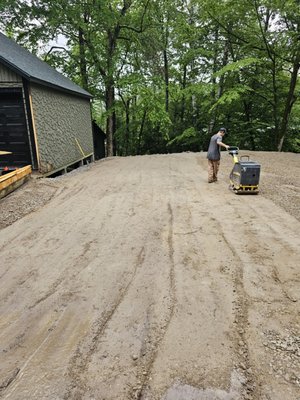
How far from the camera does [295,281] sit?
3648mm

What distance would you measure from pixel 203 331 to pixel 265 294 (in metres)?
1.03

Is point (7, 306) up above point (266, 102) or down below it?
below

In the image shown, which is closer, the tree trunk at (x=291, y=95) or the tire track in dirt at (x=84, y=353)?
the tire track in dirt at (x=84, y=353)

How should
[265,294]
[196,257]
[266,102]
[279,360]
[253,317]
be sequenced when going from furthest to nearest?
[266,102], [196,257], [265,294], [253,317], [279,360]

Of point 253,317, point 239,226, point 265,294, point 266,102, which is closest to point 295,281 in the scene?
point 265,294

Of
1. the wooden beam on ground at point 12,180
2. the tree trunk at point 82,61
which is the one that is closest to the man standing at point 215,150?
the wooden beam on ground at point 12,180

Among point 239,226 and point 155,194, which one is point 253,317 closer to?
point 239,226

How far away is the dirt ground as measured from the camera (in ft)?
7.66

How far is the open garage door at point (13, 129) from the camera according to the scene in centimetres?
1059

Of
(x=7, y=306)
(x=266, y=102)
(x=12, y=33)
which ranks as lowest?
(x=7, y=306)

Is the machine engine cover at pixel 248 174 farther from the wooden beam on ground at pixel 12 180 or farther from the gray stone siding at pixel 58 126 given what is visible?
the gray stone siding at pixel 58 126

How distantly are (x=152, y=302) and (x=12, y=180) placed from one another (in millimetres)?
7148

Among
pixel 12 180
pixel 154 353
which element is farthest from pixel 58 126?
pixel 154 353

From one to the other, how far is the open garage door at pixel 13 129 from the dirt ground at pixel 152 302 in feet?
16.2
